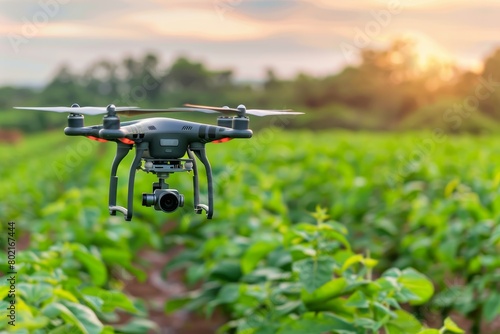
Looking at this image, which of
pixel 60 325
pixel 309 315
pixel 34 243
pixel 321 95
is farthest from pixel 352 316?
pixel 321 95

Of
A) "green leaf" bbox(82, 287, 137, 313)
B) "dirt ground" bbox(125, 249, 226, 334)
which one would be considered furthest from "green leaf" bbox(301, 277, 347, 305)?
"dirt ground" bbox(125, 249, 226, 334)

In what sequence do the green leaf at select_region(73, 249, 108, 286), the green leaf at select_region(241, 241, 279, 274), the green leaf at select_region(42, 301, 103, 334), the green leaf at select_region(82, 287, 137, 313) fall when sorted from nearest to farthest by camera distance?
the green leaf at select_region(42, 301, 103, 334), the green leaf at select_region(82, 287, 137, 313), the green leaf at select_region(73, 249, 108, 286), the green leaf at select_region(241, 241, 279, 274)

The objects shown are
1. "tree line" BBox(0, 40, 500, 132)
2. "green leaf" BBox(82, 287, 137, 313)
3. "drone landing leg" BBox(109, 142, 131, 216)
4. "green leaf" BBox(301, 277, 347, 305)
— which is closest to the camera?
"drone landing leg" BBox(109, 142, 131, 216)

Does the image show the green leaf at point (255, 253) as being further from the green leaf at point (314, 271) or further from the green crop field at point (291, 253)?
the green leaf at point (314, 271)

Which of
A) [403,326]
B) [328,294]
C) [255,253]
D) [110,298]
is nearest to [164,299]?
[255,253]

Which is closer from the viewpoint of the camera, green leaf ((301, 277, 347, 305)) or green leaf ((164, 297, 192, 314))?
green leaf ((301, 277, 347, 305))

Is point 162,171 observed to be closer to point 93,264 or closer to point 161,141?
point 161,141

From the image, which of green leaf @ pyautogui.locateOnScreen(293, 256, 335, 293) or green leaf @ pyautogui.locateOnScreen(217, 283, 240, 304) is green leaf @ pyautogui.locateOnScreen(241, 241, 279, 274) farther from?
green leaf @ pyautogui.locateOnScreen(293, 256, 335, 293)

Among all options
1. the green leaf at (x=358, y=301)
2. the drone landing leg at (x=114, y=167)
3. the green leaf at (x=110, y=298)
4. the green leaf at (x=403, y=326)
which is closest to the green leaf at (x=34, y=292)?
the green leaf at (x=110, y=298)
